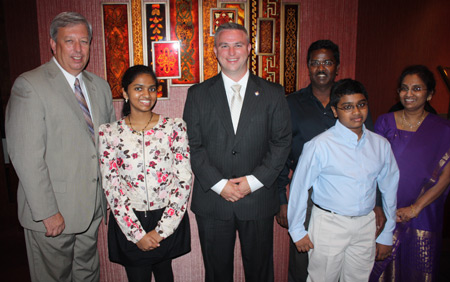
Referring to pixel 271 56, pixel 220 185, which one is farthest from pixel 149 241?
pixel 271 56

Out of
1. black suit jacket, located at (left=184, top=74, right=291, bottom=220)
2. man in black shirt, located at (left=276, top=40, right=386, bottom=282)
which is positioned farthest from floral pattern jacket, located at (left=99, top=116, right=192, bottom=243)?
man in black shirt, located at (left=276, top=40, right=386, bottom=282)

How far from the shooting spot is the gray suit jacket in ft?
5.07

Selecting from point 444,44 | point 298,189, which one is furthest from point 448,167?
point 444,44

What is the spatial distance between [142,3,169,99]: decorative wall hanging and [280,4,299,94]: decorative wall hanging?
0.93 m

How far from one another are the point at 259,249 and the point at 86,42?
169 centimetres

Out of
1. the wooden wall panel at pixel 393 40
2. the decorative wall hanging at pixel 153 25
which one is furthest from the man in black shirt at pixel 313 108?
the wooden wall panel at pixel 393 40

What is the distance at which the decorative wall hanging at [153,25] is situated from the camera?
2.16 metres

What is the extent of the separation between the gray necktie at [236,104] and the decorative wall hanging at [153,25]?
806 mm

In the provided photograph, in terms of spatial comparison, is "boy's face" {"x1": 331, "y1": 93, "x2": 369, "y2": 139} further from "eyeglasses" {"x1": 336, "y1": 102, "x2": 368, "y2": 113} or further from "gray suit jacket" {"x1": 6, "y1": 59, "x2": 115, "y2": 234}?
"gray suit jacket" {"x1": 6, "y1": 59, "x2": 115, "y2": 234}

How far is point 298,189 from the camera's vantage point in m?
1.72

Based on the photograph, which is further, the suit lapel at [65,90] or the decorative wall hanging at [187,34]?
the decorative wall hanging at [187,34]

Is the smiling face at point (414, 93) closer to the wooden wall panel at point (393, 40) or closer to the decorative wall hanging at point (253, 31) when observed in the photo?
the decorative wall hanging at point (253, 31)

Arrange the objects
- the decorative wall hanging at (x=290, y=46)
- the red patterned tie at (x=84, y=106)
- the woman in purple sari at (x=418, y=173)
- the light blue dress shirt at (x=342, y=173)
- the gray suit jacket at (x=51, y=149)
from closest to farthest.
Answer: the gray suit jacket at (x=51, y=149)
the light blue dress shirt at (x=342, y=173)
the red patterned tie at (x=84, y=106)
the woman in purple sari at (x=418, y=173)
the decorative wall hanging at (x=290, y=46)

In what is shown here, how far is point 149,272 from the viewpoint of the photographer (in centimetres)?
177
